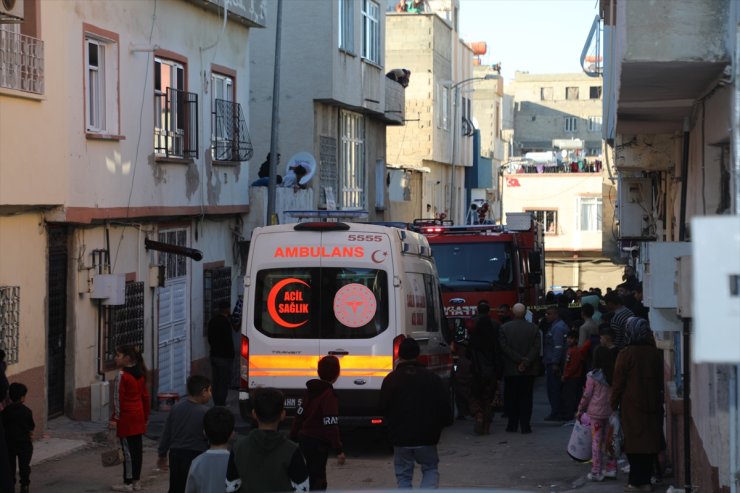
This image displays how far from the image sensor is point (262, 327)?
1502cm

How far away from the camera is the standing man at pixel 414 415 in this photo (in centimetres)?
1016

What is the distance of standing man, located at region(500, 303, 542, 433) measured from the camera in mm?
17000

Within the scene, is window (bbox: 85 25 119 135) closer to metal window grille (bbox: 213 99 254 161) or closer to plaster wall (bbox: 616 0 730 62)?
metal window grille (bbox: 213 99 254 161)

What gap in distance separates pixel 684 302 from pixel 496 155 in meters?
67.1

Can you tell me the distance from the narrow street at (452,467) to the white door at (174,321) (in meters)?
3.13

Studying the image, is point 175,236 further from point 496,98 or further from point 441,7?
point 496,98

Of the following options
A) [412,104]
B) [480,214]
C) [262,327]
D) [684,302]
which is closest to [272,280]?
[262,327]

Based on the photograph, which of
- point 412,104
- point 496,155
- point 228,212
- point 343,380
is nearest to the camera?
point 343,380

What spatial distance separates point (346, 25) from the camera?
3173cm

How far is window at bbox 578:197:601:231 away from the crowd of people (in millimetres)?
45154

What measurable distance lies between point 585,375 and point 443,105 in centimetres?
3266

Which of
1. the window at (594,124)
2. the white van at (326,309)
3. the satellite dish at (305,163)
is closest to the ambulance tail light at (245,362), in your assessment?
the white van at (326,309)

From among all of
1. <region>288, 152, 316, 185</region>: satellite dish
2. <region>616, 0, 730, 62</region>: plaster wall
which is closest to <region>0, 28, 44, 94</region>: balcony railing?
<region>616, 0, 730, 62</region>: plaster wall

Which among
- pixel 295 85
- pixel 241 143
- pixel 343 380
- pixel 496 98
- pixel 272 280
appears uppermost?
pixel 496 98
